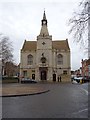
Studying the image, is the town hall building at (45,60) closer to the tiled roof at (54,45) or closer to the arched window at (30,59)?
the arched window at (30,59)

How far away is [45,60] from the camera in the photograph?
275ft

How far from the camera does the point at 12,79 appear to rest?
2790 inches

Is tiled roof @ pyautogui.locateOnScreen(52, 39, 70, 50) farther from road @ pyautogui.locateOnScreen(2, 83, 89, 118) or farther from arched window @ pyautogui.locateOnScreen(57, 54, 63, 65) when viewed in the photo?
road @ pyautogui.locateOnScreen(2, 83, 89, 118)

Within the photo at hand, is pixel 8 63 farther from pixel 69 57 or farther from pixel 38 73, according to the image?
pixel 69 57

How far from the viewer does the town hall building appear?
82750 millimetres

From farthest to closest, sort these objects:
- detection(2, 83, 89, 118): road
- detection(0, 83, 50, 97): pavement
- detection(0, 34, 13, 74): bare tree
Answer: detection(0, 34, 13, 74): bare tree, detection(0, 83, 50, 97): pavement, detection(2, 83, 89, 118): road

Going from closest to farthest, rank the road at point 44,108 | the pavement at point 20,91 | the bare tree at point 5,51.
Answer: the road at point 44,108 → the pavement at point 20,91 → the bare tree at point 5,51

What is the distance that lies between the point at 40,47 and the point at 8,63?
20.3 meters

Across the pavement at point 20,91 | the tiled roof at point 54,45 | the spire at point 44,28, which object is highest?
the spire at point 44,28

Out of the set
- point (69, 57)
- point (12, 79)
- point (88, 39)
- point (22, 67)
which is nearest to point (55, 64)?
point (69, 57)

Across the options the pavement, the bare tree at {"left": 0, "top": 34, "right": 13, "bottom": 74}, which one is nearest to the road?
the pavement

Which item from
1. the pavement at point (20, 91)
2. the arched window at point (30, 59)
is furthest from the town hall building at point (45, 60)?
the pavement at point (20, 91)

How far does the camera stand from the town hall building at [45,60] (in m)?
82.8

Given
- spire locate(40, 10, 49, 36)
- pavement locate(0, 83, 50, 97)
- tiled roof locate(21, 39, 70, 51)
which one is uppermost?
spire locate(40, 10, 49, 36)
